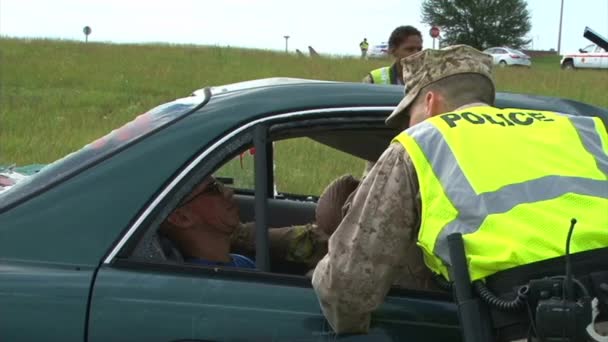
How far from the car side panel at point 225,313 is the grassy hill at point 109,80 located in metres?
7.17

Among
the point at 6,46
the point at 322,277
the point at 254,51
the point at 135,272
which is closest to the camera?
the point at 322,277

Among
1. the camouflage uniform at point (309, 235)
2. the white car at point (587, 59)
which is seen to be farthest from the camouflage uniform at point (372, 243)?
the white car at point (587, 59)

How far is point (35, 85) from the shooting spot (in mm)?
20797

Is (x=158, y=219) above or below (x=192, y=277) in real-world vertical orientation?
above

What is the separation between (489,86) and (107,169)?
1.02 m

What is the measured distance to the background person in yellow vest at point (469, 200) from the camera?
1843mm

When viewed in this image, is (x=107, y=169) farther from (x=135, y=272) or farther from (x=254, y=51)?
(x=254, y=51)

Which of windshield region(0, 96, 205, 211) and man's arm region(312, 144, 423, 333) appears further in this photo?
windshield region(0, 96, 205, 211)

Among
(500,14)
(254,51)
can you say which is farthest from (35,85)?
(500,14)

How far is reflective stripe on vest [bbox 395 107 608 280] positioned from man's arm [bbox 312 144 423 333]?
0.06 m

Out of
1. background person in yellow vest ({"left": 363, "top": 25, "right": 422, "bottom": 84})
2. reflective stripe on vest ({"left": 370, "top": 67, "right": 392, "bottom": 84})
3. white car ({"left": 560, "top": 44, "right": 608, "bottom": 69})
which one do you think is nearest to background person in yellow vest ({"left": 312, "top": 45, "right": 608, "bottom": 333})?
reflective stripe on vest ({"left": 370, "top": 67, "right": 392, "bottom": 84})

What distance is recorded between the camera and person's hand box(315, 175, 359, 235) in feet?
10.1

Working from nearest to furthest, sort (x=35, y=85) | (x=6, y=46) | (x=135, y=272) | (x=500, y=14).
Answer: (x=135, y=272) → (x=35, y=85) → (x=6, y=46) → (x=500, y=14)

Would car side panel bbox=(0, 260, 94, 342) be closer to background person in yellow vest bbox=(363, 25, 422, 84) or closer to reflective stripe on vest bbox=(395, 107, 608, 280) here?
reflective stripe on vest bbox=(395, 107, 608, 280)
